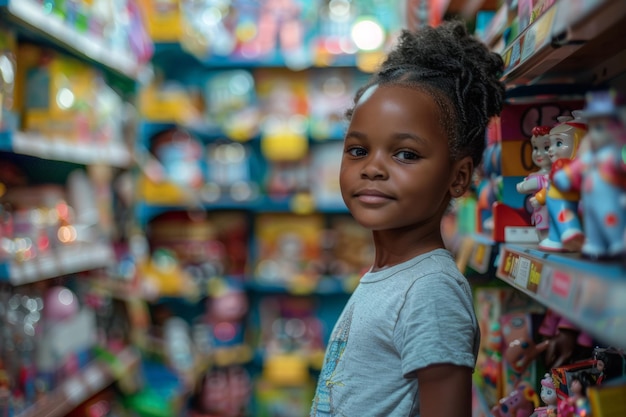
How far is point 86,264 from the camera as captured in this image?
8.21 ft

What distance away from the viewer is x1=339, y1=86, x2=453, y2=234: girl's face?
40.3 inches

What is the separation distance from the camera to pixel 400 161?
3.39 feet

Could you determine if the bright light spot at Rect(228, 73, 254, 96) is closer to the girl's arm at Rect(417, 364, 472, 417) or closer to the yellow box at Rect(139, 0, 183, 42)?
the yellow box at Rect(139, 0, 183, 42)

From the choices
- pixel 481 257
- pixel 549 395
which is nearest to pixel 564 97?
pixel 481 257

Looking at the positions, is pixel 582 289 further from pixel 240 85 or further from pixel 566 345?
pixel 240 85

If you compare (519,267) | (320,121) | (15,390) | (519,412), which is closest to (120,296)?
(15,390)

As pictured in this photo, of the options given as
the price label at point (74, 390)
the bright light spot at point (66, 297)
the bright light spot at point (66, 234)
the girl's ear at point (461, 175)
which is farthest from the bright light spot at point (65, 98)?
the girl's ear at point (461, 175)

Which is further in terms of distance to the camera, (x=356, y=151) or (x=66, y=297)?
(x=66, y=297)

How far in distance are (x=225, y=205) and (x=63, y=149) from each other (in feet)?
5.42

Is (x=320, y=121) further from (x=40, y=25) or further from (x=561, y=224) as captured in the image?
(x=561, y=224)

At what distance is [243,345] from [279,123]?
54.3 inches

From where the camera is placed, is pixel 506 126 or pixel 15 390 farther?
pixel 15 390

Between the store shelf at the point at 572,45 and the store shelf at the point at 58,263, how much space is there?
4.76 feet

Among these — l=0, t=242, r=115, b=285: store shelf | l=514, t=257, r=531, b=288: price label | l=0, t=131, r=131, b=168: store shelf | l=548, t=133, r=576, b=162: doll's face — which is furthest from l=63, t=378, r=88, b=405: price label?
l=548, t=133, r=576, b=162: doll's face
